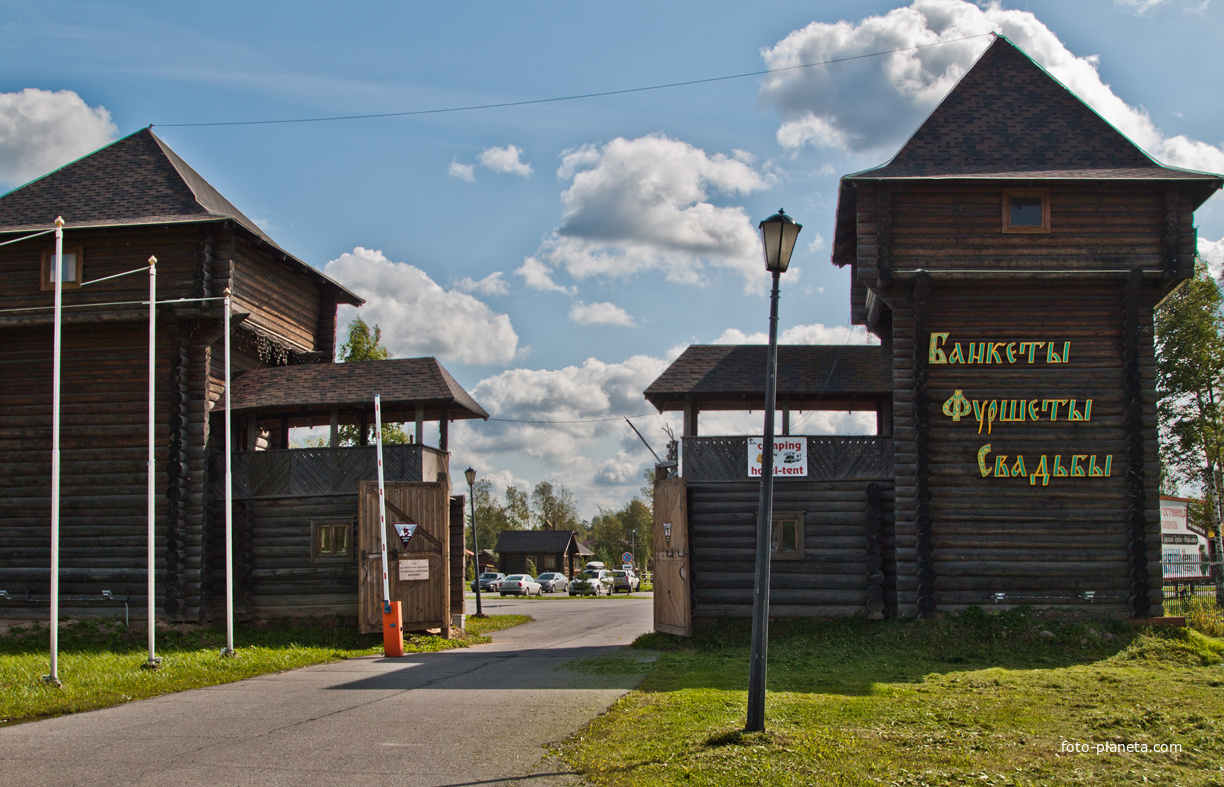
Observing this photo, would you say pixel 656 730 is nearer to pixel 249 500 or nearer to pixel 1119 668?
pixel 1119 668

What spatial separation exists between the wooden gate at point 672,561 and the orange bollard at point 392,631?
5.69m

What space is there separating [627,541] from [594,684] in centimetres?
8514

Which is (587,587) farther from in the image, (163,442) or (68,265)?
(68,265)

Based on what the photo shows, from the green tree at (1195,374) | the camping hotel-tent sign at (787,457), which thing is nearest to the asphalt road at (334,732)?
the camping hotel-tent sign at (787,457)

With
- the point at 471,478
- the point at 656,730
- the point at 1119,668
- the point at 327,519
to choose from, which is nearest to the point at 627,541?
the point at 471,478

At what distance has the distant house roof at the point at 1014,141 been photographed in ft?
66.5

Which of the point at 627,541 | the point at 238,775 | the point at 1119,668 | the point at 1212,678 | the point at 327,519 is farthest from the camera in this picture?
the point at 627,541

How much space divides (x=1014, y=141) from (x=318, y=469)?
57.4 ft

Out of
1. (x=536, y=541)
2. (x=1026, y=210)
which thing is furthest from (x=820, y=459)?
(x=536, y=541)

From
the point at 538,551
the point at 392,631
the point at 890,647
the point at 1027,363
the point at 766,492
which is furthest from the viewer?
the point at 538,551

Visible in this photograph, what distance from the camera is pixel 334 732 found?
11047 millimetres

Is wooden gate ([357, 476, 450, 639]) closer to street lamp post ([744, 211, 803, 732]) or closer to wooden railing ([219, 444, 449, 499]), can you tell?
wooden railing ([219, 444, 449, 499])

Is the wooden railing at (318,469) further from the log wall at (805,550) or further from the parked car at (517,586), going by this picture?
the parked car at (517,586)

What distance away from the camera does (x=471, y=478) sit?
31.5 metres
